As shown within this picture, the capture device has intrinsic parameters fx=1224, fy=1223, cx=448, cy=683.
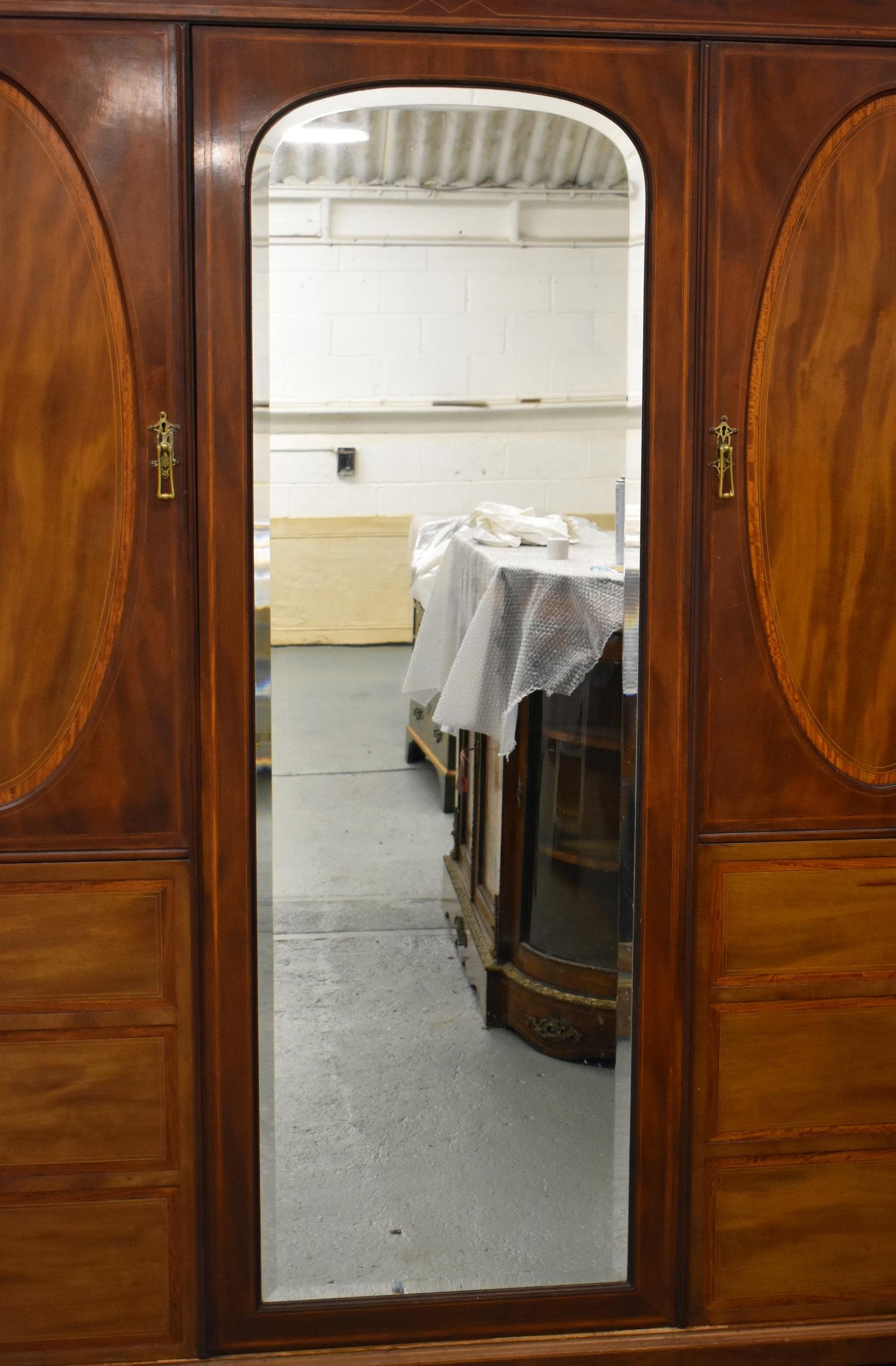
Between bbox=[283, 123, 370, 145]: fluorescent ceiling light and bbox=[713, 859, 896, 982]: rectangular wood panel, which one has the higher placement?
bbox=[283, 123, 370, 145]: fluorescent ceiling light

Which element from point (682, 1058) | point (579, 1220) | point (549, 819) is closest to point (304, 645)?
point (549, 819)

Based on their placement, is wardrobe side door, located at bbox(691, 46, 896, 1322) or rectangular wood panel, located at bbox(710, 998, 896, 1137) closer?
wardrobe side door, located at bbox(691, 46, 896, 1322)

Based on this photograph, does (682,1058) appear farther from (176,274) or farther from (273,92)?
(273,92)

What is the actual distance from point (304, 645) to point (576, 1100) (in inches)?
161

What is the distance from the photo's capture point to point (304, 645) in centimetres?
661

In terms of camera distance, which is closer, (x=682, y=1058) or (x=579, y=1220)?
(x=682, y=1058)

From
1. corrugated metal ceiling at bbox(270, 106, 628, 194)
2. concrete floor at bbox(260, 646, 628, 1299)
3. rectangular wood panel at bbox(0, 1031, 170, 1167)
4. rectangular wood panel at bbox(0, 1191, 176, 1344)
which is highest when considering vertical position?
corrugated metal ceiling at bbox(270, 106, 628, 194)

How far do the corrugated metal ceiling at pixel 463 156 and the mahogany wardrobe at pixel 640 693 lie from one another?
457cm

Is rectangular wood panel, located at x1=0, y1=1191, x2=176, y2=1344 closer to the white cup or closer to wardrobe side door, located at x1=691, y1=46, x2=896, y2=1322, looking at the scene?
wardrobe side door, located at x1=691, y1=46, x2=896, y2=1322

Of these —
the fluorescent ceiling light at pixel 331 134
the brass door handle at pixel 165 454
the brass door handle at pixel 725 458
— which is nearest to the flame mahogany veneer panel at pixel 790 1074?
the brass door handle at pixel 725 458

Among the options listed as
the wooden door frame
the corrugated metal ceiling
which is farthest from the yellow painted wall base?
the wooden door frame

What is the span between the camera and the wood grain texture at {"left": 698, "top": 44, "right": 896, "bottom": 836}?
1.72m

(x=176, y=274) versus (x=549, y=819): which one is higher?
(x=176, y=274)

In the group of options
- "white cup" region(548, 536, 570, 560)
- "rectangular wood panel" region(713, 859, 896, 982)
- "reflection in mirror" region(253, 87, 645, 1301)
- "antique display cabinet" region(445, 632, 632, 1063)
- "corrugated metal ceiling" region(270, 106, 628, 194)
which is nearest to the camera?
"rectangular wood panel" region(713, 859, 896, 982)
